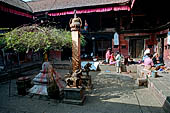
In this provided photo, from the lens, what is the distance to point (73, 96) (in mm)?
4742

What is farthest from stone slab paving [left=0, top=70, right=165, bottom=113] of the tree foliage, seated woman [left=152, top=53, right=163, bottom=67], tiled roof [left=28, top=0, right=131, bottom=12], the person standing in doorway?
tiled roof [left=28, top=0, right=131, bottom=12]

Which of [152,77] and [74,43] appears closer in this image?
[74,43]

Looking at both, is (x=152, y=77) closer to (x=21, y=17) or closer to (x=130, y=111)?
(x=130, y=111)

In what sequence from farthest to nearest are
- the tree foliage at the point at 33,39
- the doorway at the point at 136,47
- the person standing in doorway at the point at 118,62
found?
the doorway at the point at 136,47
the person standing in doorway at the point at 118,62
the tree foliage at the point at 33,39

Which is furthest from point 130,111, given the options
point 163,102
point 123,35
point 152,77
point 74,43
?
point 123,35

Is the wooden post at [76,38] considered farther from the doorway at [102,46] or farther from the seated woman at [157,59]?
the doorway at [102,46]

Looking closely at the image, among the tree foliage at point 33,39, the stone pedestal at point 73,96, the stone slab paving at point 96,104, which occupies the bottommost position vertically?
the stone slab paving at point 96,104

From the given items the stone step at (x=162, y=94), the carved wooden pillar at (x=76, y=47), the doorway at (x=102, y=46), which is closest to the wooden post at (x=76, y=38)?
the carved wooden pillar at (x=76, y=47)

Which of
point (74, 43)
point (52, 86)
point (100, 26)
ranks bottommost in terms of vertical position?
point (52, 86)

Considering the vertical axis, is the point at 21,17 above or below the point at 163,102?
above

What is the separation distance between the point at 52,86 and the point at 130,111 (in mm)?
3322

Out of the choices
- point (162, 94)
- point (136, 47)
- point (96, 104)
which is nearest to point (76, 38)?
point (96, 104)

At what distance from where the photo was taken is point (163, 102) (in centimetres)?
432

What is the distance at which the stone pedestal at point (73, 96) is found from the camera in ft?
15.2
